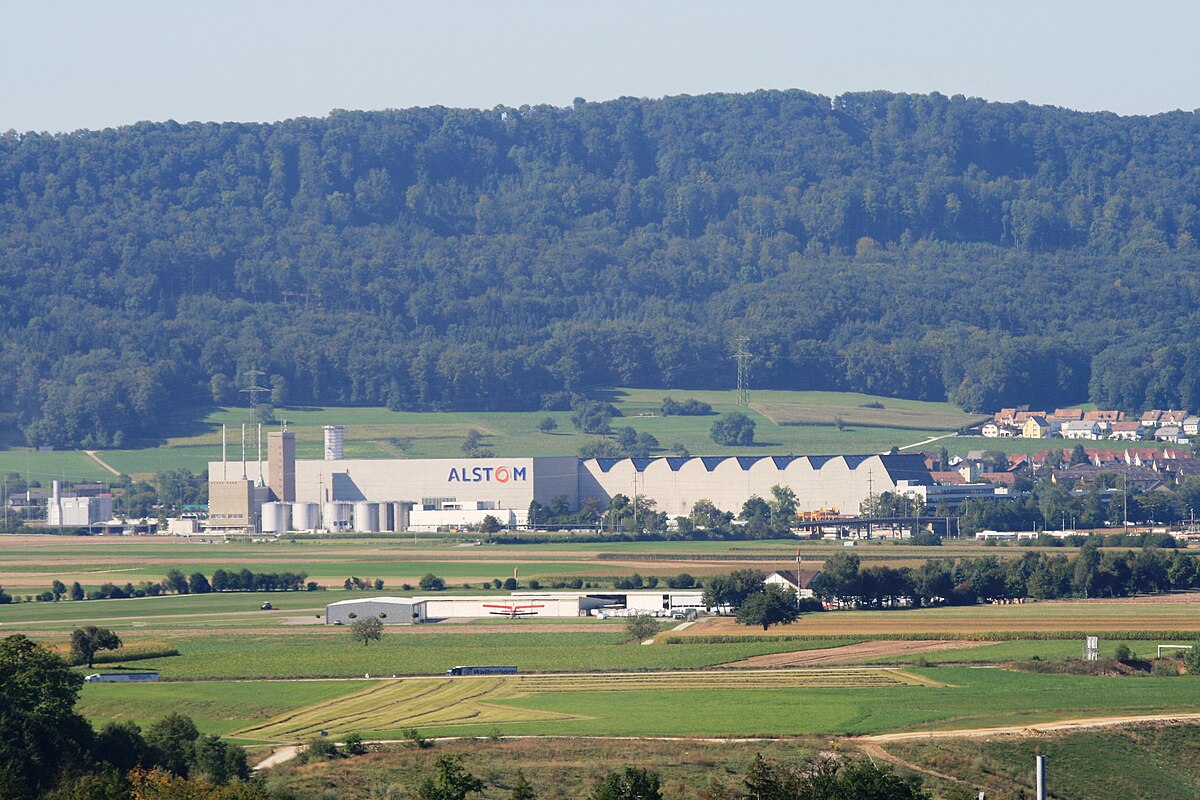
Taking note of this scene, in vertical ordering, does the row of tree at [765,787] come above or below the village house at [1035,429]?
below

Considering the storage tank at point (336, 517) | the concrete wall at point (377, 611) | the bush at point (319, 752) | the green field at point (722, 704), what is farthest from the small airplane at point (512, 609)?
the storage tank at point (336, 517)

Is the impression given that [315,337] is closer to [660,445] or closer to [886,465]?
[660,445]

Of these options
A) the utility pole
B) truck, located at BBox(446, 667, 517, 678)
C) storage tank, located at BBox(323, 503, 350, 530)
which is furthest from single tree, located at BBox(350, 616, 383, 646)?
storage tank, located at BBox(323, 503, 350, 530)

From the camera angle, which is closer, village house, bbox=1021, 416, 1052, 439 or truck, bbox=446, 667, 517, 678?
truck, bbox=446, 667, 517, 678

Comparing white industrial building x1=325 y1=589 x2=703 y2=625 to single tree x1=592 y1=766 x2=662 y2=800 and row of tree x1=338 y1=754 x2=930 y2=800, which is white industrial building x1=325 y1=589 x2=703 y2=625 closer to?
row of tree x1=338 y1=754 x2=930 y2=800

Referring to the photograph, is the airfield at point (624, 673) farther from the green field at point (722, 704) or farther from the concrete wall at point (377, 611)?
the concrete wall at point (377, 611)

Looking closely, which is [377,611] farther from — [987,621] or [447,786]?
[447,786]
